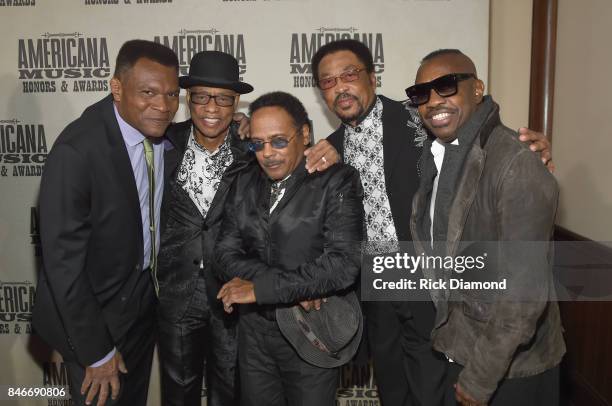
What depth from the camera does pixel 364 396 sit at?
134 inches

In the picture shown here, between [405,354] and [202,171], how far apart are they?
1332 mm

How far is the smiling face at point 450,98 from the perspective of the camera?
1.70 meters

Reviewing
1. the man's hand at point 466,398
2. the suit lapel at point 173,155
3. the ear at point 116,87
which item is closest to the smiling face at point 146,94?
the ear at point 116,87

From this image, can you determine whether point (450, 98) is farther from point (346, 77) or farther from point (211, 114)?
point (211, 114)

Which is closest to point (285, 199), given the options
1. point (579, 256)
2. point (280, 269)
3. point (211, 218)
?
point (280, 269)

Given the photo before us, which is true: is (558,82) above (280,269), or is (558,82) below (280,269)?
above

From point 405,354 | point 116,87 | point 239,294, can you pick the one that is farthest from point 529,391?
point 116,87

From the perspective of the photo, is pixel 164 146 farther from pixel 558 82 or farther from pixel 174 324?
pixel 558 82

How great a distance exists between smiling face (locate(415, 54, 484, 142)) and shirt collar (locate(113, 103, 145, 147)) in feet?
3.91

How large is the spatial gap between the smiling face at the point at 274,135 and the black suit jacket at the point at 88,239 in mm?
573

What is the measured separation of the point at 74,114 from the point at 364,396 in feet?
9.16

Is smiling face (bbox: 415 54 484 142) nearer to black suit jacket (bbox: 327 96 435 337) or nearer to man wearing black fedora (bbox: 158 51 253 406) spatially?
black suit jacket (bbox: 327 96 435 337)

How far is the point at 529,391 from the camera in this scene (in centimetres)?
160

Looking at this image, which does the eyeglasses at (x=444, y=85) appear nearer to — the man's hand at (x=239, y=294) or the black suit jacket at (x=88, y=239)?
the man's hand at (x=239, y=294)
